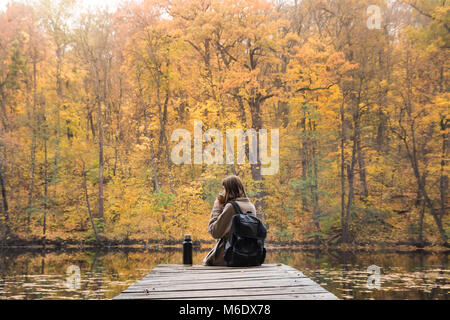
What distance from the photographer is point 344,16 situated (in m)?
Result: 24.1

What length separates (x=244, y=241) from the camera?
17.3 ft

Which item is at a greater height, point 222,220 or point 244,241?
point 222,220

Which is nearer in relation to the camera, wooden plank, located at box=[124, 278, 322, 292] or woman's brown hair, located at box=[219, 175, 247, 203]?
wooden plank, located at box=[124, 278, 322, 292]

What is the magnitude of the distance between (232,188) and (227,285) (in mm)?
1538

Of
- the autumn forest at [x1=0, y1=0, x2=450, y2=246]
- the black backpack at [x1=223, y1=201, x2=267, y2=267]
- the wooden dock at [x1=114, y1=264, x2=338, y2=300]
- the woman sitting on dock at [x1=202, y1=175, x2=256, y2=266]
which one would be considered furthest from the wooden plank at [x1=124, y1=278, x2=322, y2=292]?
the autumn forest at [x1=0, y1=0, x2=450, y2=246]

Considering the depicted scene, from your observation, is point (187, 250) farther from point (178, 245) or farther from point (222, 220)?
point (178, 245)

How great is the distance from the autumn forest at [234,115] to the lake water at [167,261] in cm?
259

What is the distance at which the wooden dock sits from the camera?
11.5ft

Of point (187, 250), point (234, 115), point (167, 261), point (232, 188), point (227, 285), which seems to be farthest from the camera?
point (234, 115)

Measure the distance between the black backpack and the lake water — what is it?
16.8ft

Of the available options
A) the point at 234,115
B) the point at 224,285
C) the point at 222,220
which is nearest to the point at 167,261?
the point at 234,115

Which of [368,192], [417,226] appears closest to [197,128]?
[368,192]

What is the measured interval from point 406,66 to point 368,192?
6161 mm

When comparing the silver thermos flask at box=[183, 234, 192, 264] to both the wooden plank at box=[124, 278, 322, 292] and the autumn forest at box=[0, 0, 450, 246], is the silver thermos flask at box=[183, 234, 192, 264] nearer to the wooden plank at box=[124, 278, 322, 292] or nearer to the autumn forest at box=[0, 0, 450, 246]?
the wooden plank at box=[124, 278, 322, 292]
